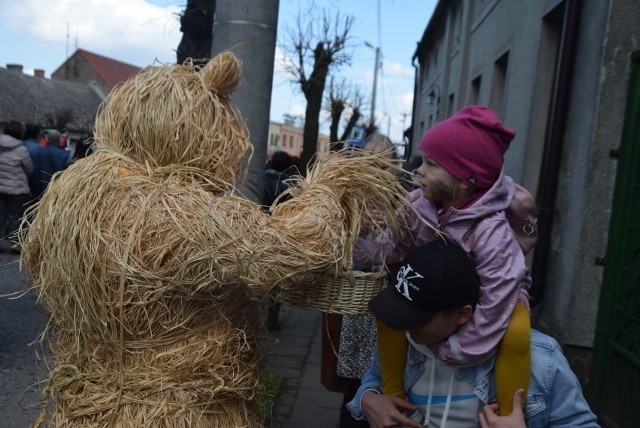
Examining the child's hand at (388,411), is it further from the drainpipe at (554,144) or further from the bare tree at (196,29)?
the bare tree at (196,29)

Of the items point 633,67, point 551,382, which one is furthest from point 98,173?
point 633,67

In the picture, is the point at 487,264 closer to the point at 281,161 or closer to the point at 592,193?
the point at 592,193

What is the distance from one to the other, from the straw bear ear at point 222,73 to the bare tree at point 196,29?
3.92 metres

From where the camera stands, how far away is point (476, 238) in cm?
168

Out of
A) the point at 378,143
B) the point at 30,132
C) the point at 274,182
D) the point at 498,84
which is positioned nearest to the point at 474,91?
the point at 498,84

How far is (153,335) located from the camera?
187 cm

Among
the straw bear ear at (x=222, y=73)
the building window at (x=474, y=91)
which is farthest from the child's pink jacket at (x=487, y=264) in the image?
the building window at (x=474, y=91)

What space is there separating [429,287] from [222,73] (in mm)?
1040

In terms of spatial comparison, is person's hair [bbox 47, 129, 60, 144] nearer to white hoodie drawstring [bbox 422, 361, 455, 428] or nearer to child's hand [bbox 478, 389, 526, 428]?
white hoodie drawstring [bbox 422, 361, 455, 428]

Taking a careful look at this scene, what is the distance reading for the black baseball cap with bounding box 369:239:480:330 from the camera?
1.55 metres

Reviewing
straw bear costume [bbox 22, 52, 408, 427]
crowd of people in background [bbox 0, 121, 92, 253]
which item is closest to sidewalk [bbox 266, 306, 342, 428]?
straw bear costume [bbox 22, 52, 408, 427]

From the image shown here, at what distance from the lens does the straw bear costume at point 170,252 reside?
1.73 m

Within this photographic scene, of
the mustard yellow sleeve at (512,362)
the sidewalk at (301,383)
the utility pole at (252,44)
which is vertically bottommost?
the sidewalk at (301,383)

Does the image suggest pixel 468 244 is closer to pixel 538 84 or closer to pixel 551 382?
pixel 551 382
